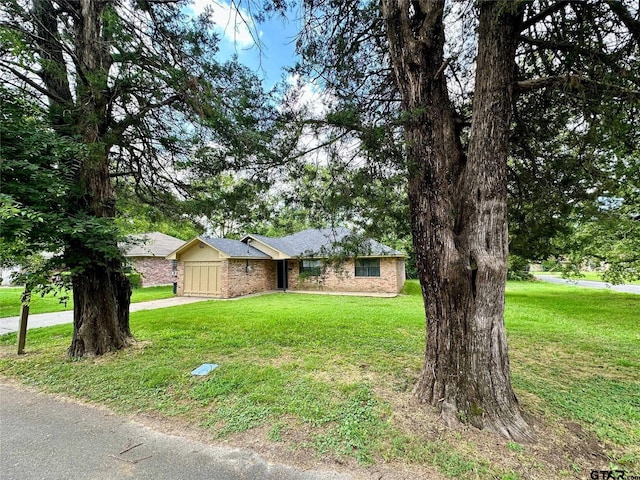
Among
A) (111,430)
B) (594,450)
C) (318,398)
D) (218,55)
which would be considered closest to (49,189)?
(111,430)

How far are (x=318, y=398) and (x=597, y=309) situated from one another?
Result: 12.0 metres

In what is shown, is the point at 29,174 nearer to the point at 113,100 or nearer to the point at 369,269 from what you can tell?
the point at 113,100

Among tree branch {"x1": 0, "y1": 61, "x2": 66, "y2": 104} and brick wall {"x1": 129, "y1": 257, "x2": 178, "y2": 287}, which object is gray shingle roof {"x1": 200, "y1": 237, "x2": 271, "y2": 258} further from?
tree branch {"x1": 0, "y1": 61, "x2": 66, "y2": 104}

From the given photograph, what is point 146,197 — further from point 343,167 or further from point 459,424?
point 459,424

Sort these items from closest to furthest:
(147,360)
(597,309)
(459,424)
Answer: (459,424) < (147,360) < (597,309)

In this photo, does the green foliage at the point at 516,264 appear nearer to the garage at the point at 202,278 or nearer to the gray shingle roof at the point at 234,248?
the gray shingle roof at the point at 234,248

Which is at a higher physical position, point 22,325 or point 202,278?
point 202,278

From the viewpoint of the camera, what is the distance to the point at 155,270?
66.0 feet

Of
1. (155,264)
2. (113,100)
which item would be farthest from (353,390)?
(155,264)

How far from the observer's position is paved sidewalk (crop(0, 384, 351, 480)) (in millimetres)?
2262

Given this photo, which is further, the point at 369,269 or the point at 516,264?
the point at 369,269

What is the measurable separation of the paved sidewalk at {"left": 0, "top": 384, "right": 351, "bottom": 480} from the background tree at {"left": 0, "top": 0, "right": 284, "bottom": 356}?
2.19m

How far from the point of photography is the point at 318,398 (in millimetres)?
3484

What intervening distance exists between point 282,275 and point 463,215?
50.9ft
